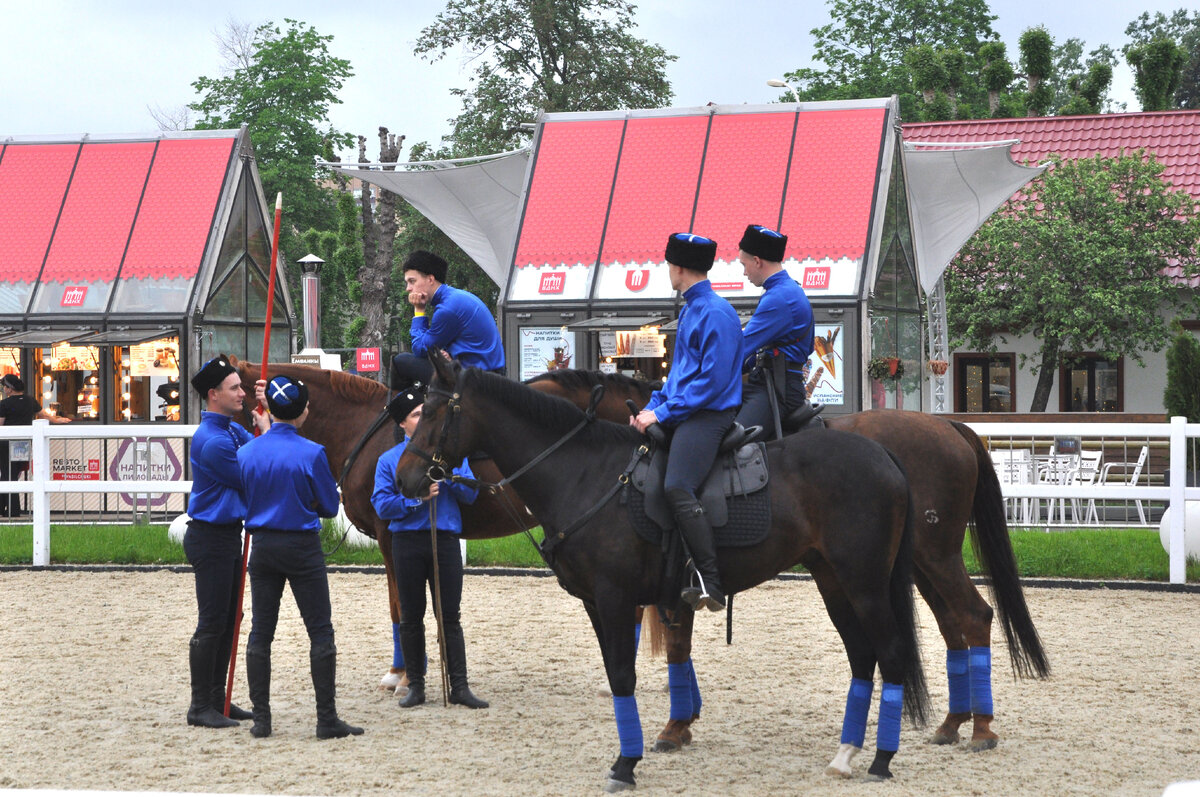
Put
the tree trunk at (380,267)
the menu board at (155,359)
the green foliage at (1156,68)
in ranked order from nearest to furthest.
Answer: the menu board at (155,359)
the green foliage at (1156,68)
the tree trunk at (380,267)

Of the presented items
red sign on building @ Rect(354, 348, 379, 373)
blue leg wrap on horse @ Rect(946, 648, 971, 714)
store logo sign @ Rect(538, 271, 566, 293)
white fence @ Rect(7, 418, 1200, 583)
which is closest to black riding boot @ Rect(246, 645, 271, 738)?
blue leg wrap on horse @ Rect(946, 648, 971, 714)

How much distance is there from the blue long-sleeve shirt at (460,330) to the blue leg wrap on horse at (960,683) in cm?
292

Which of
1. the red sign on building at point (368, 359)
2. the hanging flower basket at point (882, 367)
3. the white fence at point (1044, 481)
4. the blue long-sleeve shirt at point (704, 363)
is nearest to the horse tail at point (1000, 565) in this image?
the blue long-sleeve shirt at point (704, 363)

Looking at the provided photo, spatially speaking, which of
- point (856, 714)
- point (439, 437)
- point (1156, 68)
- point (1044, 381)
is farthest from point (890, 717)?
point (1156, 68)

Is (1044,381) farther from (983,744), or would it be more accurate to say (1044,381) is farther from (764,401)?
(764,401)

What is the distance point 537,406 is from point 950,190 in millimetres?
16362

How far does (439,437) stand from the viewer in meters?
5.95

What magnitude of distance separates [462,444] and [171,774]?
1907mm

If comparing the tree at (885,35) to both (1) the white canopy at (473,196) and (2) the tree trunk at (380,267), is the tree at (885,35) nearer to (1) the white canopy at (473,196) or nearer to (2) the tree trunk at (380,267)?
(2) the tree trunk at (380,267)

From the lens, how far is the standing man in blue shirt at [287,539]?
6.58 m

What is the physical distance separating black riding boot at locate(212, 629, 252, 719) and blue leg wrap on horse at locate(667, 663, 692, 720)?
90.3 inches

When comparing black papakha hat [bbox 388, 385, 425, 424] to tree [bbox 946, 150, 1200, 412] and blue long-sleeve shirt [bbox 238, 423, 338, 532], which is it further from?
tree [bbox 946, 150, 1200, 412]

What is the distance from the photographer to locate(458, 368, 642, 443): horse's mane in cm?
604

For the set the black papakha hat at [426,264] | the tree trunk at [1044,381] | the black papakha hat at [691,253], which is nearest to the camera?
the black papakha hat at [691,253]
